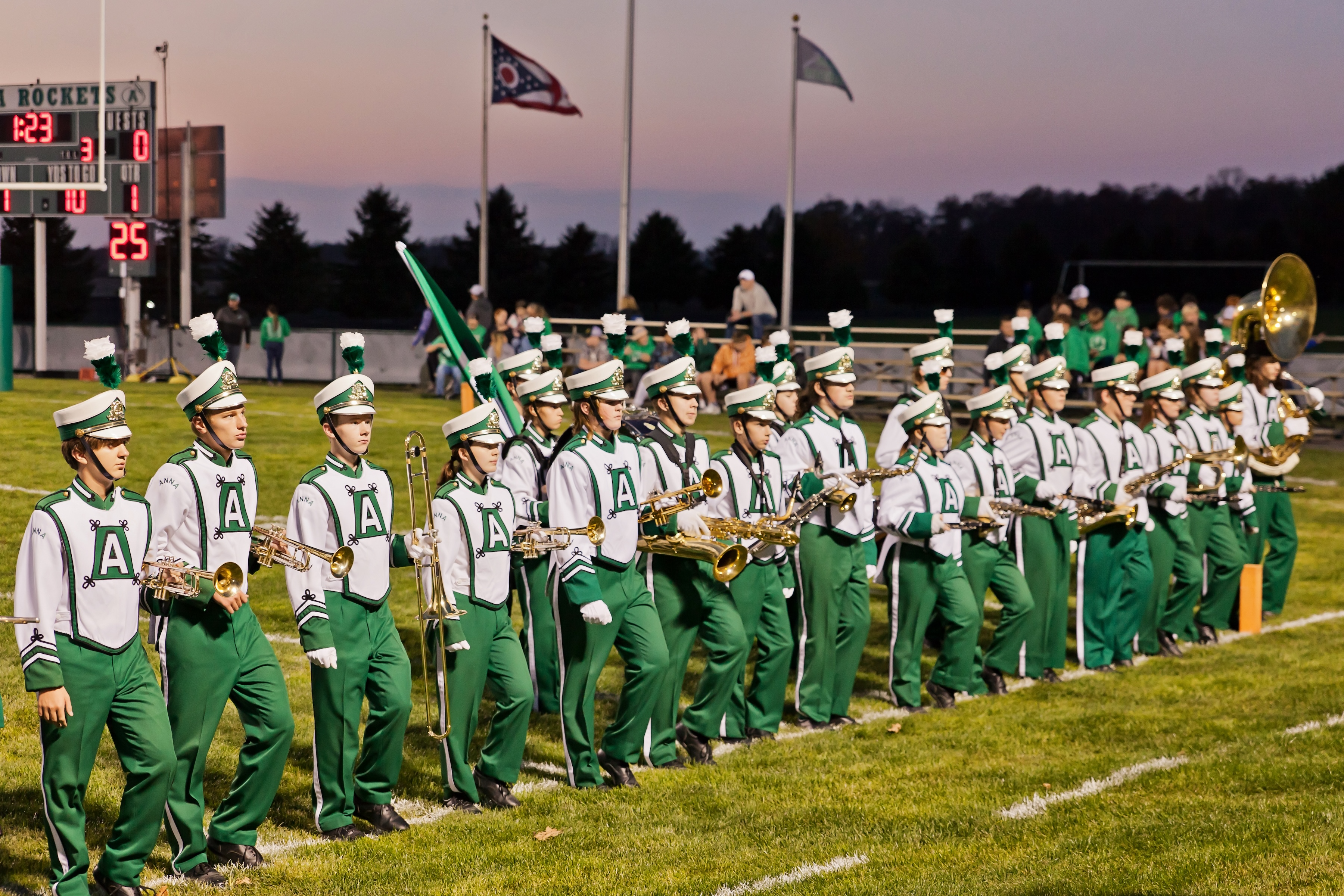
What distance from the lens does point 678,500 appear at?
8.66m

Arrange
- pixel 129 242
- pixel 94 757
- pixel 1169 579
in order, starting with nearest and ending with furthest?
pixel 94 757
pixel 1169 579
pixel 129 242

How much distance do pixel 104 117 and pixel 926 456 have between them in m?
18.5

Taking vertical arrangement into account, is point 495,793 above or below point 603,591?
below

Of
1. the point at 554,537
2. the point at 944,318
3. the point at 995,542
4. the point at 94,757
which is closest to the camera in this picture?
the point at 94,757

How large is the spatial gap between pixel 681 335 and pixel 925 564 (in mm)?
2282

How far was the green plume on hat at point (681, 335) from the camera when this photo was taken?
921 centimetres

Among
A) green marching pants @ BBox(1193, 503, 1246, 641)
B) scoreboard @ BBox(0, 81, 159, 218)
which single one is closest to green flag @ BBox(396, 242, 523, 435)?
green marching pants @ BBox(1193, 503, 1246, 641)

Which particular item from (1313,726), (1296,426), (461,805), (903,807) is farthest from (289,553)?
(1296,426)

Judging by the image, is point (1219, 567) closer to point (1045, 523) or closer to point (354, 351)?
point (1045, 523)

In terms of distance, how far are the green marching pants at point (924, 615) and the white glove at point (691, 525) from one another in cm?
199

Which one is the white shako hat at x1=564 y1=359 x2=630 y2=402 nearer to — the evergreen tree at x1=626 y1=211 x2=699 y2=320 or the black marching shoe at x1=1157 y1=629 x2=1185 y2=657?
the black marching shoe at x1=1157 y1=629 x2=1185 y2=657

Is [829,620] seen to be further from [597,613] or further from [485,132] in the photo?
[485,132]

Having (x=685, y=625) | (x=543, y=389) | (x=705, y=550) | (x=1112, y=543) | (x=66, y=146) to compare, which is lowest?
(x=685, y=625)

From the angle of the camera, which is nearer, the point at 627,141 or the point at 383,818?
the point at 383,818
